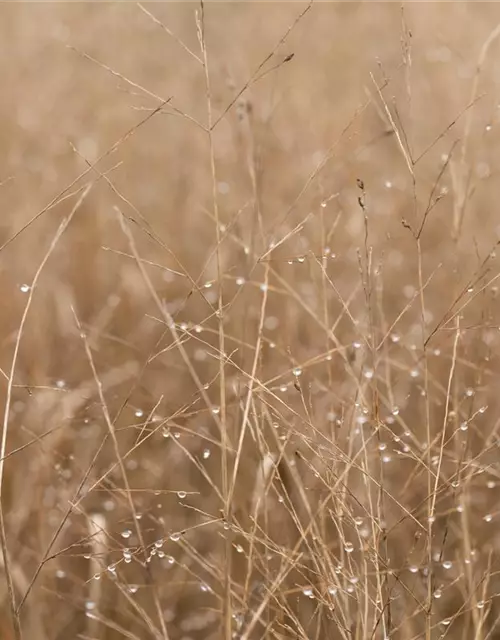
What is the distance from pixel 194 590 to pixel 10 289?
2.45 feet

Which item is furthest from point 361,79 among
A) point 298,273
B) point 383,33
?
point 298,273

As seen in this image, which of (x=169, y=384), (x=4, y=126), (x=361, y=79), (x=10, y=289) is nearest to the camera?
(x=169, y=384)

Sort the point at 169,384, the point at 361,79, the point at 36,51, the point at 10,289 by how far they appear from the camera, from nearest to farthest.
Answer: the point at 169,384, the point at 10,289, the point at 361,79, the point at 36,51

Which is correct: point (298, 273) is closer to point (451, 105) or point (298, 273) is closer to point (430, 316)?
point (430, 316)

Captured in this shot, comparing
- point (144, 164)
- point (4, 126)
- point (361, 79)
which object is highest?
point (361, 79)

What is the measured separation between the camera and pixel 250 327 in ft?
4.54

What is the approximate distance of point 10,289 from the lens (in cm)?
156

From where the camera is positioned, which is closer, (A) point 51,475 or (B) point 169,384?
(A) point 51,475

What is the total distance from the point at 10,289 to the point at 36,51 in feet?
4.36

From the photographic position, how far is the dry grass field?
713 mm

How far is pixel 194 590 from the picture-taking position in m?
1.13

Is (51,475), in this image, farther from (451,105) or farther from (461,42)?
(461,42)

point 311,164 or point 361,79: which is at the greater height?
point 361,79

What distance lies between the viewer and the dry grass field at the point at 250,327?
713 millimetres
